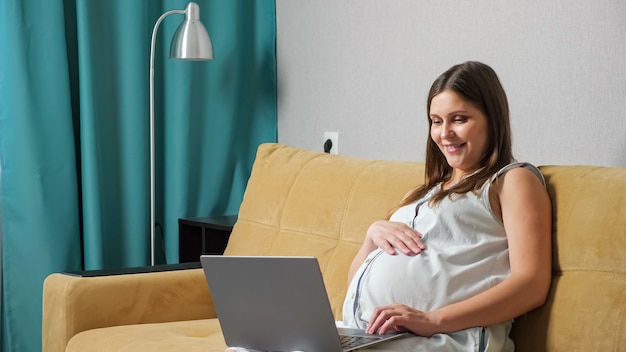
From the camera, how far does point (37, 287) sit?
304 cm

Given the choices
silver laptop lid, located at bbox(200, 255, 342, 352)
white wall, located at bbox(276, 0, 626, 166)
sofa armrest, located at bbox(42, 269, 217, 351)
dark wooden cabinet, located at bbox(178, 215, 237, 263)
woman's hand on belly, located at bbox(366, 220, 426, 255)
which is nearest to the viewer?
silver laptop lid, located at bbox(200, 255, 342, 352)

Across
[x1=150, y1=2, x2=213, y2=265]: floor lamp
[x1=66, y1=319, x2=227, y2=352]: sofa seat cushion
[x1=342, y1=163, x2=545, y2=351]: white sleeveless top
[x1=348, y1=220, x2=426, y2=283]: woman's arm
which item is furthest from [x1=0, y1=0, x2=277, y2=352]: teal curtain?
[x1=342, y1=163, x2=545, y2=351]: white sleeveless top

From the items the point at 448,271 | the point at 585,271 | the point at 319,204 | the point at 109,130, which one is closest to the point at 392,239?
the point at 448,271

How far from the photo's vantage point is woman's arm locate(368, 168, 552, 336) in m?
1.71

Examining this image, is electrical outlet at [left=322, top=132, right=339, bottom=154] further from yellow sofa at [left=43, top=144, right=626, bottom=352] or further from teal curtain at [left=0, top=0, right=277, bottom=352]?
yellow sofa at [left=43, top=144, right=626, bottom=352]

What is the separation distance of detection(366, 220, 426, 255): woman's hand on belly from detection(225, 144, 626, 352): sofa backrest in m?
0.24

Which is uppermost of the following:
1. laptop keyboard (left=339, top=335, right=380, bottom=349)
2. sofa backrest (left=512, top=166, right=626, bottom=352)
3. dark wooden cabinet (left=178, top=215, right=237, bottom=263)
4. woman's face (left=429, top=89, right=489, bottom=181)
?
woman's face (left=429, top=89, right=489, bottom=181)

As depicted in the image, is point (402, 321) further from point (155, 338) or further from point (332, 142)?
point (332, 142)

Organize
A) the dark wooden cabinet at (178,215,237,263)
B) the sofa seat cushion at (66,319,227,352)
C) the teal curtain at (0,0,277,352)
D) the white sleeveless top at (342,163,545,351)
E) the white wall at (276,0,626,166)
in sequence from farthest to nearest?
the dark wooden cabinet at (178,215,237,263), the teal curtain at (0,0,277,352), the white wall at (276,0,626,166), the sofa seat cushion at (66,319,227,352), the white sleeveless top at (342,163,545,351)

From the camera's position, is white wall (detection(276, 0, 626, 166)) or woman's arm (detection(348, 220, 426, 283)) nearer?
woman's arm (detection(348, 220, 426, 283))

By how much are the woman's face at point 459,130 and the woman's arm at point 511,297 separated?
19 centimetres

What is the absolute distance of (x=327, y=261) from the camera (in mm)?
2328

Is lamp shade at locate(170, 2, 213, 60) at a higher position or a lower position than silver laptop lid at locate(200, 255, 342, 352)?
higher

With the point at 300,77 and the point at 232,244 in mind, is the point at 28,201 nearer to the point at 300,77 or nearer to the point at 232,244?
the point at 232,244
